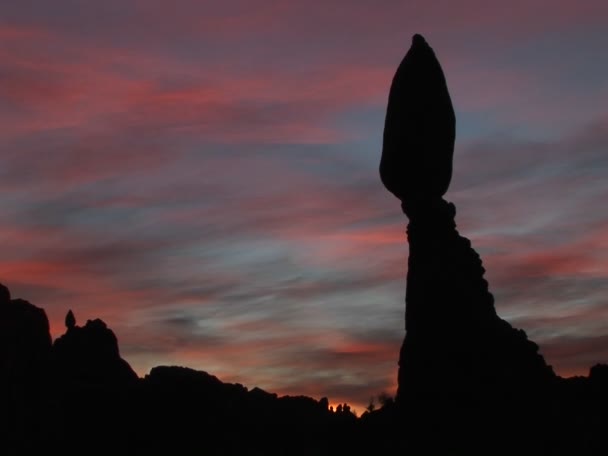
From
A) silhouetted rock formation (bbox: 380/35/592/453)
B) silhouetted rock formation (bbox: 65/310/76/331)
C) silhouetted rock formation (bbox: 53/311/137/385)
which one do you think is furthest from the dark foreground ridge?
silhouetted rock formation (bbox: 65/310/76/331)

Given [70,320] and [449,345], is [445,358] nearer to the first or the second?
[449,345]

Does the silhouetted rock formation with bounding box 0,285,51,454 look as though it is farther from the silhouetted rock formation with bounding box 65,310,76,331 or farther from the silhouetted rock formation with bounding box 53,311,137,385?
the silhouetted rock formation with bounding box 65,310,76,331

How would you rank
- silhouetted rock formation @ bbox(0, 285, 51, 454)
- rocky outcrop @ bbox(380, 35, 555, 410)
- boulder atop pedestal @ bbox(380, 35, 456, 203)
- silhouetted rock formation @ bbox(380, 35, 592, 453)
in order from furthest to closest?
silhouetted rock formation @ bbox(0, 285, 51, 454) < boulder atop pedestal @ bbox(380, 35, 456, 203) < rocky outcrop @ bbox(380, 35, 555, 410) < silhouetted rock formation @ bbox(380, 35, 592, 453)

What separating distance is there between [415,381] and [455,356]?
2.75m

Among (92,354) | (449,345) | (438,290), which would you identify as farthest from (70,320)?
(449,345)

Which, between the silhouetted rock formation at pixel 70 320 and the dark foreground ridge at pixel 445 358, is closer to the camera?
the dark foreground ridge at pixel 445 358

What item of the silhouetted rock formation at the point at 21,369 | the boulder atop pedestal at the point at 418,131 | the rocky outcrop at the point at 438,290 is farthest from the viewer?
the silhouetted rock formation at the point at 21,369

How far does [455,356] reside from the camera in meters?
55.7

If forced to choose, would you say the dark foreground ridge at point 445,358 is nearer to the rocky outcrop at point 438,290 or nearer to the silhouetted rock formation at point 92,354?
the rocky outcrop at point 438,290

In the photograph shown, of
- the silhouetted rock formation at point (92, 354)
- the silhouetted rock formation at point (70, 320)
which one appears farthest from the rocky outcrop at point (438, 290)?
the silhouetted rock formation at point (70, 320)

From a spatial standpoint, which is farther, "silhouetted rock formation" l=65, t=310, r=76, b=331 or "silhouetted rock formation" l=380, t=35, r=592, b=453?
"silhouetted rock formation" l=65, t=310, r=76, b=331

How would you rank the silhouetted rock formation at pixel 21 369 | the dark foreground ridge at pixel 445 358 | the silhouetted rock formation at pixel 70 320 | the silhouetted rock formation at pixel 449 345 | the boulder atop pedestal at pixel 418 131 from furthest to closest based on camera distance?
the silhouetted rock formation at pixel 70 320 → the silhouetted rock formation at pixel 21 369 → the boulder atop pedestal at pixel 418 131 → the silhouetted rock formation at pixel 449 345 → the dark foreground ridge at pixel 445 358

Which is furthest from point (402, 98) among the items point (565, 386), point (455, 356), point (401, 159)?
point (565, 386)

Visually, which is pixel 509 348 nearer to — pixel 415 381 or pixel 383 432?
pixel 415 381
